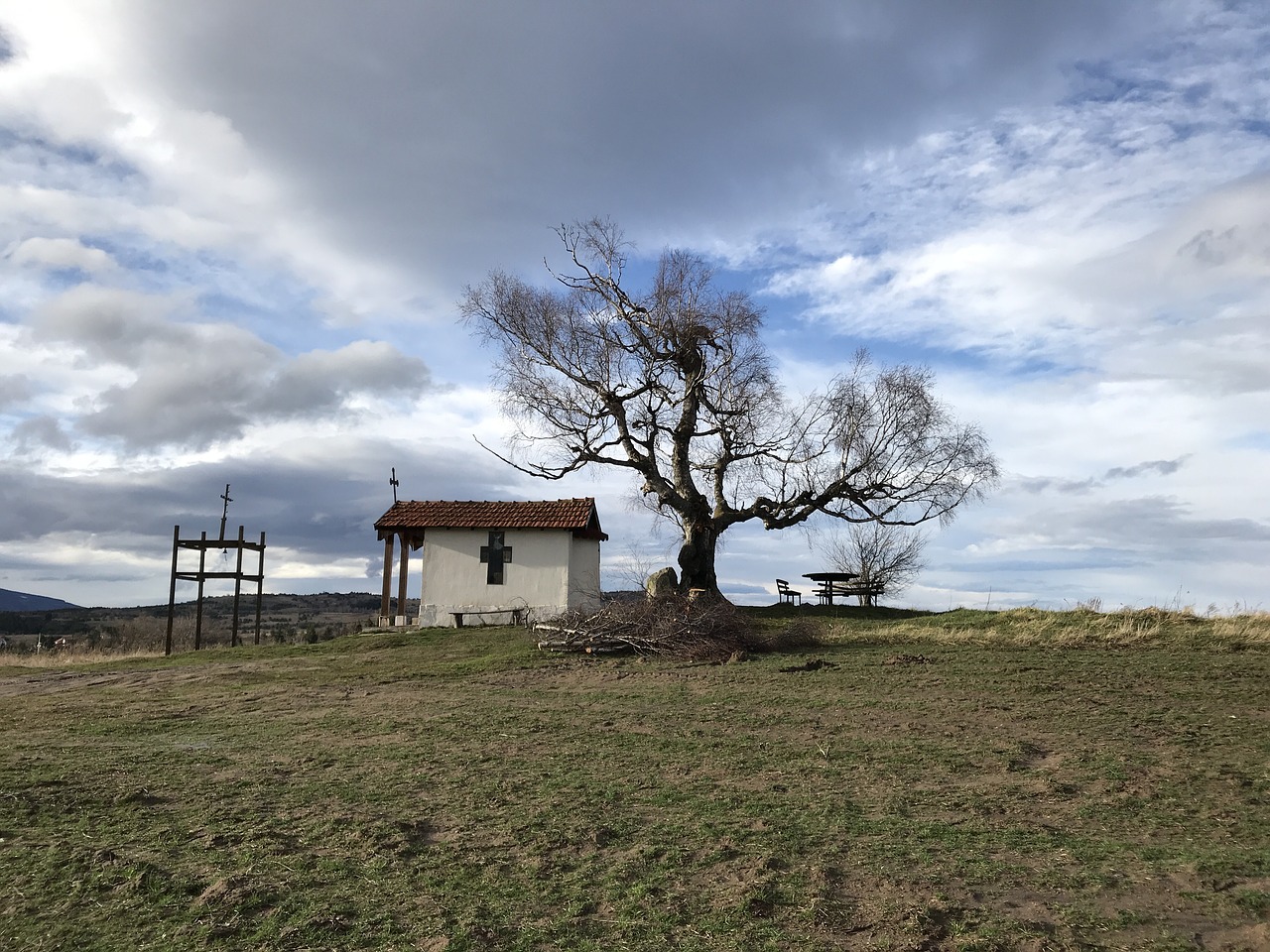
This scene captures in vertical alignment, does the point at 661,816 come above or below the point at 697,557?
below

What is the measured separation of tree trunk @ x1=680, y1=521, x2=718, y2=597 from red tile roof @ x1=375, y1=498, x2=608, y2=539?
2.90 m

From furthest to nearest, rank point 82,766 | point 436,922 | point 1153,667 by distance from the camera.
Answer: point 1153,667, point 82,766, point 436,922

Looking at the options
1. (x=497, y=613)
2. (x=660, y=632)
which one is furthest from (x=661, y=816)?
(x=497, y=613)

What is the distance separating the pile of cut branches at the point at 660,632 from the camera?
16672mm

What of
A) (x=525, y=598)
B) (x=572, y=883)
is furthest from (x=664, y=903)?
(x=525, y=598)

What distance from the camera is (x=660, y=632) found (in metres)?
17.1

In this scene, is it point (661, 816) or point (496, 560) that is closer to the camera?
point (661, 816)

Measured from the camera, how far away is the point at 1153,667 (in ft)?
44.2

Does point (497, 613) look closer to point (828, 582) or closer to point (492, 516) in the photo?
point (492, 516)

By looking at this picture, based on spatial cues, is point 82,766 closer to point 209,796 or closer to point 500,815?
point 209,796

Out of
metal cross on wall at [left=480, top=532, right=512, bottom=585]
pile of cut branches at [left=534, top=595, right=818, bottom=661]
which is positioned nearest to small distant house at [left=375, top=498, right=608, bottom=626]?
metal cross on wall at [left=480, top=532, right=512, bottom=585]

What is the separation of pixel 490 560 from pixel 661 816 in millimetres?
19779

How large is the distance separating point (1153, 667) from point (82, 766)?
540 inches

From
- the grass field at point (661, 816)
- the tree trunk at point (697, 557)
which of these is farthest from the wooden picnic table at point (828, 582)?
the grass field at point (661, 816)
